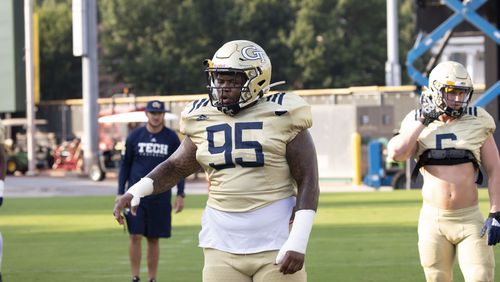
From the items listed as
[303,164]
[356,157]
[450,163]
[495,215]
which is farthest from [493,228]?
[356,157]

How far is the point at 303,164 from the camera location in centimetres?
575

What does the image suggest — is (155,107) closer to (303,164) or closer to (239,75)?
(239,75)

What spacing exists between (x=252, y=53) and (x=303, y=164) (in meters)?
0.61

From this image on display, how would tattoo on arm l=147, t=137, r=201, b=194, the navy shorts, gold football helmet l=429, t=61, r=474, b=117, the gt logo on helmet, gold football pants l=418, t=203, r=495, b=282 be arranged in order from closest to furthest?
the gt logo on helmet < tattoo on arm l=147, t=137, r=201, b=194 < gold football pants l=418, t=203, r=495, b=282 < gold football helmet l=429, t=61, r=474, b=117 < the navy shorts

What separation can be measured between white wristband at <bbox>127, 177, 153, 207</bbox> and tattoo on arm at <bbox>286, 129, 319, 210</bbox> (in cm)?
79

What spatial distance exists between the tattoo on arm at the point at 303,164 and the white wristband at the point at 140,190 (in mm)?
786

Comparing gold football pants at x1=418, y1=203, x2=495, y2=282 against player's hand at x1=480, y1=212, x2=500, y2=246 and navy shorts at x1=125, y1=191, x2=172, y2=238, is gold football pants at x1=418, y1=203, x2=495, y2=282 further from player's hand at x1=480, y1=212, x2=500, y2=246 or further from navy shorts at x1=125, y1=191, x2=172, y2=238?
navy shorts at x1=125, y1=191, x2=172, y2=238

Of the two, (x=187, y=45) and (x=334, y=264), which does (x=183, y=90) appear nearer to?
(x=187, y=45)

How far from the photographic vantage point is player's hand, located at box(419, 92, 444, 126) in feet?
25.1

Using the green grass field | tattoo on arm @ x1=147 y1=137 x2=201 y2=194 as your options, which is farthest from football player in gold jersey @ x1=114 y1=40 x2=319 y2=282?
the green grass field

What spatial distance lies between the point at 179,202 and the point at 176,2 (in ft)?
147

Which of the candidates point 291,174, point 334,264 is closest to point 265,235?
point 291,174

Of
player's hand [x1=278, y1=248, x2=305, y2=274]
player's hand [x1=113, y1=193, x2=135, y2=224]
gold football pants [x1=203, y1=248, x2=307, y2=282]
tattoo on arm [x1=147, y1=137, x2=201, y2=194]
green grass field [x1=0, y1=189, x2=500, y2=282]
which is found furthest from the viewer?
green grass field [x1=0, y1=189, x2=500, y2=282]

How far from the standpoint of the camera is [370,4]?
55500 mm
